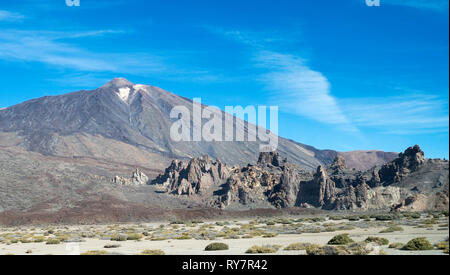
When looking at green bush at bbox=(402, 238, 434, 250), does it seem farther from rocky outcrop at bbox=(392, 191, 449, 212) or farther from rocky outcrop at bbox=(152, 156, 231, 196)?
rocky outcrop at bbox=(152, 156, 231, 196)

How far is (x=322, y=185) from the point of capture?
11350cm

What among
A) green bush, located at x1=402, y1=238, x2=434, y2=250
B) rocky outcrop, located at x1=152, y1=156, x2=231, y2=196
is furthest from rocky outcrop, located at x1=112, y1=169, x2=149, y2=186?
green bush, located at x1=402, y1=238, x2=434, y2=250

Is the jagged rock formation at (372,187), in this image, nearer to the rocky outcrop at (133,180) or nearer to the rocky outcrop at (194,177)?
the rocky outcrop at (194,177)

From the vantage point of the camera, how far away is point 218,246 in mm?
30750

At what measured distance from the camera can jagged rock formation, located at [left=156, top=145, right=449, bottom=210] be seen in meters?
102

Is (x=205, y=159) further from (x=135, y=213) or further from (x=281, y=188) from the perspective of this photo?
(x=135, y=213)

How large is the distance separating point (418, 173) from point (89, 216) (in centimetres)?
8249

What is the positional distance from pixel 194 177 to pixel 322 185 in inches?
1564

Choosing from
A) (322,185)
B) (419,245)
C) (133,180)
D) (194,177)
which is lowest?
(419,245)

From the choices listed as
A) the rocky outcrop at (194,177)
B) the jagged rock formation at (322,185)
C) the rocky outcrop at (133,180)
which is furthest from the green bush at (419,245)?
the rocky outcrop at (133,180)

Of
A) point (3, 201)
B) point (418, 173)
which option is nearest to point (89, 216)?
point (3, 201)

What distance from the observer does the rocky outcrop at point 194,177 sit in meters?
127

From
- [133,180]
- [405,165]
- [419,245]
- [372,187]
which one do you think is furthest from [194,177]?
[419,245]

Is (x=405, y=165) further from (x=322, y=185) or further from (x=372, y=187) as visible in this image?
(x=322, y=185)
